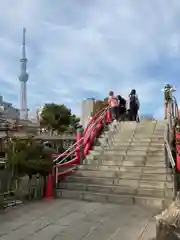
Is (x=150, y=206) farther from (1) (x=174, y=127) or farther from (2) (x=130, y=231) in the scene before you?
(1) (x=174, y=127)

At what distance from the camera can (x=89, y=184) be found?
9.84m

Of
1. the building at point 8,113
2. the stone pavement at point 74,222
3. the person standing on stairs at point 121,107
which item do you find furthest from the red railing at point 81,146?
the building at point 8,113

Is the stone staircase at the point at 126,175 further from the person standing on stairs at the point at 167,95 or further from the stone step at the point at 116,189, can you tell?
the person standing on stairs at the point at 167,95

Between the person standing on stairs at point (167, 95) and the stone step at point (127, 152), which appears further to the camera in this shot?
the person standing on stairs at point (167, 95)

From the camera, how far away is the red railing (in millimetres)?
10852

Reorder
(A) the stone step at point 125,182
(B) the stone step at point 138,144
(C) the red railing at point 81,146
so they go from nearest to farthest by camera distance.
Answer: (A) the stone step at point 125,182
(C) the red railing at point 81,146
(B) the stone step at point 138,144

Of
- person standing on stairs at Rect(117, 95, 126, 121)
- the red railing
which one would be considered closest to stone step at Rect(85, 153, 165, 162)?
the red railing

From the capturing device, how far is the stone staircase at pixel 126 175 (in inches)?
352

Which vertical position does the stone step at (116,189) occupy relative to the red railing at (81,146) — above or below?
below

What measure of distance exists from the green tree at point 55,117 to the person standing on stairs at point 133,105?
25477 millimetres

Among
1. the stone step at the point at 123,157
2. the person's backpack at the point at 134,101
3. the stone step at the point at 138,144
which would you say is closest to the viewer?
the stone step at the point at 123,157

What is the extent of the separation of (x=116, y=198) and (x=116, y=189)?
0.49m

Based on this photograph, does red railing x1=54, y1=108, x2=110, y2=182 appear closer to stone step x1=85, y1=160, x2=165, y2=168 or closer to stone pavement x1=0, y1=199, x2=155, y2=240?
stone step x1=85, y1=160, x2=165, y2=168

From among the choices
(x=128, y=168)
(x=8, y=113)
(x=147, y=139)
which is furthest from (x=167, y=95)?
(x=8, y=113)
